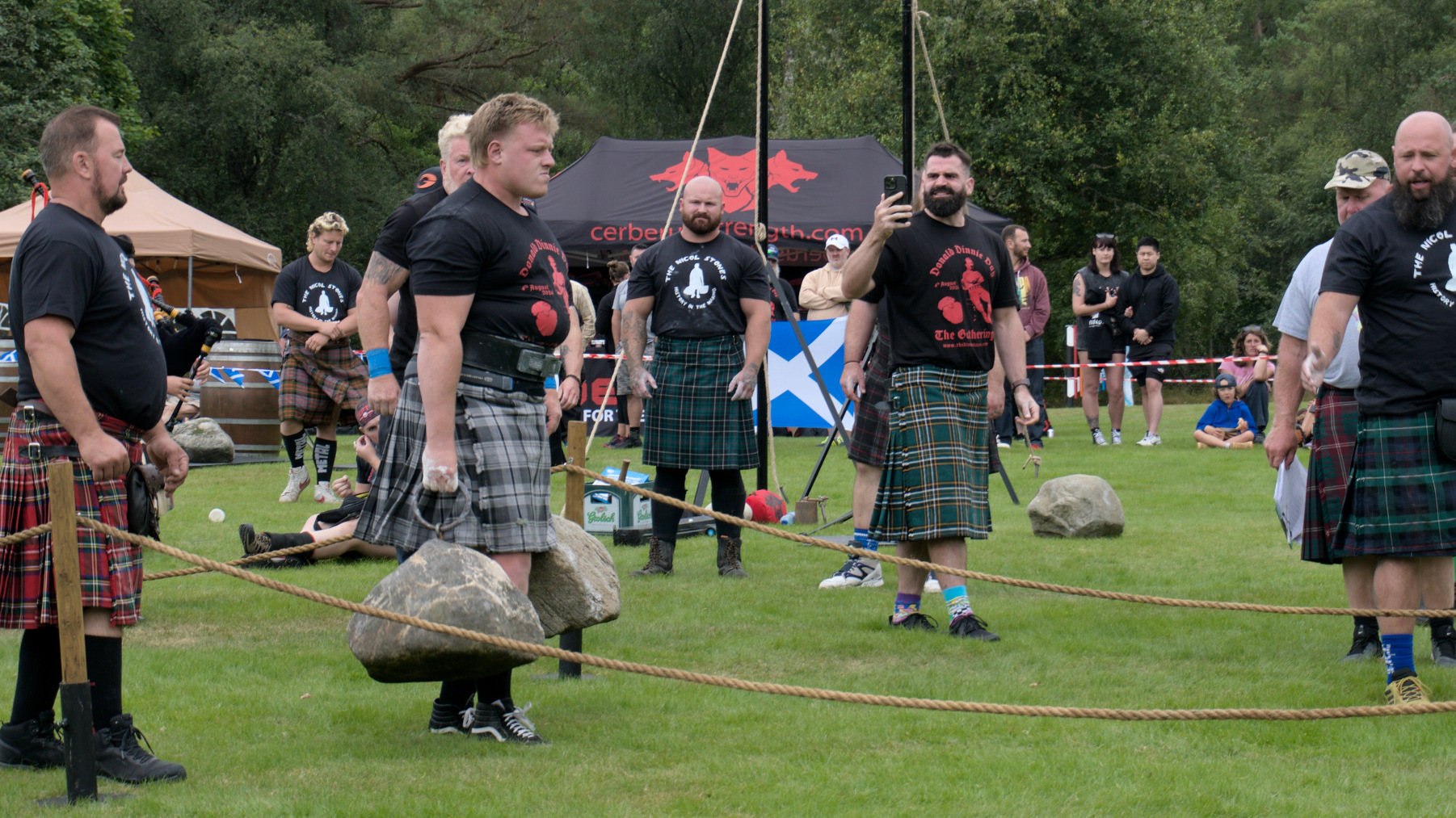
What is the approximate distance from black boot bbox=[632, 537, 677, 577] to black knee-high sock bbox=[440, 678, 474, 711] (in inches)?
97.4

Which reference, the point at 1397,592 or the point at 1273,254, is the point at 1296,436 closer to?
the point at 1397,592

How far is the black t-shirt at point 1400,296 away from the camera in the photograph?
148 inches

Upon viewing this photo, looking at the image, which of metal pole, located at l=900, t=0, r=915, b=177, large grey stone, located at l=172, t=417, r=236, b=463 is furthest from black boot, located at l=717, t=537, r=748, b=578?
large grey stone, located at l=172, t=417, r=236, b=463

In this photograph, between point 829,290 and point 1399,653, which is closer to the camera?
point 1399,653

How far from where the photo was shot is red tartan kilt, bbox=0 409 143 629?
3.20 metres

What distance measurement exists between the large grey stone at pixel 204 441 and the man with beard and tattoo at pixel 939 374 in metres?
7.66

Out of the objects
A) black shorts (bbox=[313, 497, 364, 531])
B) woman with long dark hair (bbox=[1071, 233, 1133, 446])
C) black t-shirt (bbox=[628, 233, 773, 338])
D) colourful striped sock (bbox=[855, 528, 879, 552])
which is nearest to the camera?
colourful striped sock (bbox=[855, 528, 879, 552])

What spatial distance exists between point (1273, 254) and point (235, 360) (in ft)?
103

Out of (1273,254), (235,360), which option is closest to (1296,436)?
(235,360)

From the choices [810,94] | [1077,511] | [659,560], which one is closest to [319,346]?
[659,560]

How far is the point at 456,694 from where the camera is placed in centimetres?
369

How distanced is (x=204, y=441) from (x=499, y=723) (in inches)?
324

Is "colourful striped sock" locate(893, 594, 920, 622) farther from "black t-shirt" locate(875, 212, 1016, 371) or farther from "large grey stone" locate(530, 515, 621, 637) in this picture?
"large grey stone" locate(530, 515, 621, 637)

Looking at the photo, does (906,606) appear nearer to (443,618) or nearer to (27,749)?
(443,618)
